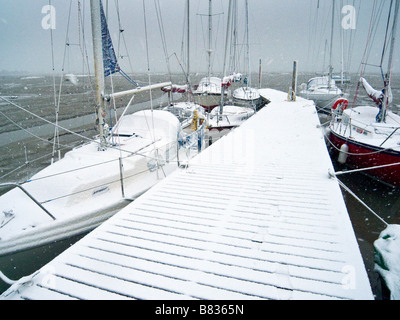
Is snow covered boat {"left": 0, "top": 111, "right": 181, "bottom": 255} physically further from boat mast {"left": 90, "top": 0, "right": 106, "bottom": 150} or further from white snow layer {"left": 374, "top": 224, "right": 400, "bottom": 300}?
white snow layer {"left": 374, "top": 224, "right": 400, "bottom": 300}

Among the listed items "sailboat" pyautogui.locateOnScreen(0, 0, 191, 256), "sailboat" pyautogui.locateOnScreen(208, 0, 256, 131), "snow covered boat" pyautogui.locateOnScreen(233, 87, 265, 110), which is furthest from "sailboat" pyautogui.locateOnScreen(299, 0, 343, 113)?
"sailboat" pyautogui.locateOnScreen(0, 0, 191, 256)

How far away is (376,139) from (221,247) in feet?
29.3

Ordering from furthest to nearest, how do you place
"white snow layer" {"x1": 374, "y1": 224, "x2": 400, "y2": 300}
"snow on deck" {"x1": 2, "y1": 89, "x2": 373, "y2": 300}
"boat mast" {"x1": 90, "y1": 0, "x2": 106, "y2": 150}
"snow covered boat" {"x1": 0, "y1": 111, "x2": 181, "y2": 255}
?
1. "boat mast" {"x1": 90, "y1": 0, "x2": 106, "y2": 150}
2. "snow covered boat" {"x1": 0, "y1": 111, "x2": 181, "y2": 255}
3. "white snow layer" {"x1": 374, "y1": 224, "x2": 400, "y2": 300}
4. "snow on deck" {"x1": 2, "y1": 89, "x2": 373, "y2": 300}

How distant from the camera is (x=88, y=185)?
19.5 ft

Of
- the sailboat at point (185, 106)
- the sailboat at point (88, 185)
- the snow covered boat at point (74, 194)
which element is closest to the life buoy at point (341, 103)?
the sailboat at point (185, 106)

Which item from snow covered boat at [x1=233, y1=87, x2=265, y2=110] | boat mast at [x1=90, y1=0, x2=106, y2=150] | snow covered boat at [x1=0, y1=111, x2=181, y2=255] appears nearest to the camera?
snow covered boat at [x1=0, y1=111, x2=181, y2=255]

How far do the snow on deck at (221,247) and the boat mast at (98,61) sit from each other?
3.08 metres

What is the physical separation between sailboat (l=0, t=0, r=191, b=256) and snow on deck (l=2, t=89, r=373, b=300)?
4.81ft

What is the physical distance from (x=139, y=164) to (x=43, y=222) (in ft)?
9.27

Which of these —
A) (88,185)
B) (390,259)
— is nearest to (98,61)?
(88,185)

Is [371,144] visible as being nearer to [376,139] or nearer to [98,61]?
[376,139]

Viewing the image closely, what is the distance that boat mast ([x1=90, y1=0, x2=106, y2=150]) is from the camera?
22.9 feet

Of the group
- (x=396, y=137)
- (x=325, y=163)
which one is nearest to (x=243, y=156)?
(x=325, y=163)
